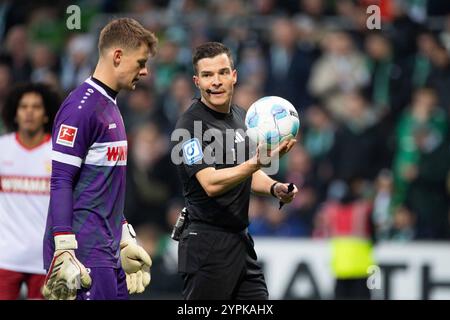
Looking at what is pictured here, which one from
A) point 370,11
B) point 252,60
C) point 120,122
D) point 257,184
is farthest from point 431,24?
point 120,122

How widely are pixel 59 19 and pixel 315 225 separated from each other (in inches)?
204

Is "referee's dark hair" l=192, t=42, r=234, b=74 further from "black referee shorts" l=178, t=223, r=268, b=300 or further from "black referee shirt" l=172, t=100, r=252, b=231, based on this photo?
"black referee shorts" l=178, t=223, r=268, b=300


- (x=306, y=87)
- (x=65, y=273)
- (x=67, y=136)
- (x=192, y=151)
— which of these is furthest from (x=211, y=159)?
(x=306, y=87)

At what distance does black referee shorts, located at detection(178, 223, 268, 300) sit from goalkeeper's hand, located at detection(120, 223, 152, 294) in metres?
0.32

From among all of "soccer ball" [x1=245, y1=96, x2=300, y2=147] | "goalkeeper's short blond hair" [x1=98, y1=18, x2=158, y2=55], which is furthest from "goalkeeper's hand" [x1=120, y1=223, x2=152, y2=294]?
"goalkeeper's short blond hair" [x1=98, y1=18, x2=158, y2=55]

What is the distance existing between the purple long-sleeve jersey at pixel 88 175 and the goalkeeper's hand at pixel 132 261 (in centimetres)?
30

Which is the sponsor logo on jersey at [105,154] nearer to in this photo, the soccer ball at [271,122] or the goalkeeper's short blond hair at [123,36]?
the goalkeeper's short blond hair at [123,36]

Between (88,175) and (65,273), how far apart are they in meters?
0.63

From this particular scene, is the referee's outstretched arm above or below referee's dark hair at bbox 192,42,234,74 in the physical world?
below

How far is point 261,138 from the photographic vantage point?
682cm

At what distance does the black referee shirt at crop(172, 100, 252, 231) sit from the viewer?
704 centimetres

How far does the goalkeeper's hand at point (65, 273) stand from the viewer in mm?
6180

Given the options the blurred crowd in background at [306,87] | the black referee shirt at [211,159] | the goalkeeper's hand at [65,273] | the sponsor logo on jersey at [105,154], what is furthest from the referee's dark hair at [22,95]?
the blurred crowd in background at [306,87]

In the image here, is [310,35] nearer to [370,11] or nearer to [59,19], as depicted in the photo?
[370,11]
